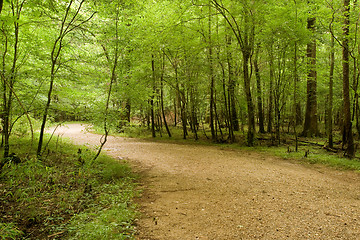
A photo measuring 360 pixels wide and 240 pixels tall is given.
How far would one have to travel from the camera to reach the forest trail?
3.35 meters

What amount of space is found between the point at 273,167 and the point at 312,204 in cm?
297

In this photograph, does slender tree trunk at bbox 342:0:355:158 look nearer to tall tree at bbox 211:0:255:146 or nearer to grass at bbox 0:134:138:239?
tall tree at bbox 211:0:255:146

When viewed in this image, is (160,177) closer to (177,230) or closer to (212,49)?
(177,230)

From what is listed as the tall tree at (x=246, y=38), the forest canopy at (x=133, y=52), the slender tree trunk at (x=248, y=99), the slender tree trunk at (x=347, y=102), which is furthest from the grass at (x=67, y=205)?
the slender tree trunk at (x=347, y=102)

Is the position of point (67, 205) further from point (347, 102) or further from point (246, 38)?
point (246, 38)

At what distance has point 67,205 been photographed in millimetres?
4203

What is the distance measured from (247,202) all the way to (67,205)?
12.6ft

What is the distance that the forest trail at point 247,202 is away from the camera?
3350mm

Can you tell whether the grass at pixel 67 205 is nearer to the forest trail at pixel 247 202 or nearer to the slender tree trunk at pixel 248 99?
the forest trail at pixel 247 202

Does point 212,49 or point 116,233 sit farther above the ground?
point 212,49

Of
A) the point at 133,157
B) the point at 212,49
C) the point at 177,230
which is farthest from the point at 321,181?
the point at 212,49

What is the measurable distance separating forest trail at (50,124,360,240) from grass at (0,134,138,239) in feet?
1.43

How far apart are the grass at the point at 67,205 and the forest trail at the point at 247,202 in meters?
0.44

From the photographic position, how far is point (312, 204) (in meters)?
4.20
